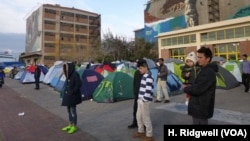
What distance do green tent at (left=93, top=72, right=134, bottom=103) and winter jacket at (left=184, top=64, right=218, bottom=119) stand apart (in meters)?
8.11

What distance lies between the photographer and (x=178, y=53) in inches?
1649

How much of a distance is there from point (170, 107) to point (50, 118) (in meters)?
4.28

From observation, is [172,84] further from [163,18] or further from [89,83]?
[163,18]

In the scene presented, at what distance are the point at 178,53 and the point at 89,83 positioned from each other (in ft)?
97.7

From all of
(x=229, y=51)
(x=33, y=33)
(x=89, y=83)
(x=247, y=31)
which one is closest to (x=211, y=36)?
(x=229, y=51)

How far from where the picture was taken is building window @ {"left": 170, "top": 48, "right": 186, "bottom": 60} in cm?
4061

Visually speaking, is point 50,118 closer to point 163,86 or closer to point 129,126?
point 129,126

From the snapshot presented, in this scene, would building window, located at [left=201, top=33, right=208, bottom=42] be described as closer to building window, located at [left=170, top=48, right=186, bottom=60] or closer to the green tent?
building window, located at [left=170, top=48, right=186, bottom=60]

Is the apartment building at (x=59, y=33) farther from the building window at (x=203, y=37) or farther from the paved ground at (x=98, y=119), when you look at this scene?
the paved ground at (x=98, y=119)

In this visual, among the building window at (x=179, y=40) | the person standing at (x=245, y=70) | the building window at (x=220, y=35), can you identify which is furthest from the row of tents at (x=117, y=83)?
the building window at (x=179, y=40)

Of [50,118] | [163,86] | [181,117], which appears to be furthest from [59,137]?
[163,86]

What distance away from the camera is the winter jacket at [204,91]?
163 inches

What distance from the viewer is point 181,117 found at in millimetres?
8531

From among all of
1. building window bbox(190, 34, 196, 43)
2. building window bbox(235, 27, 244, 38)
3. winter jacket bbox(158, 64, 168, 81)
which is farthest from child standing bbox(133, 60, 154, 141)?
building window bbox(190, 34, 196, 43)
